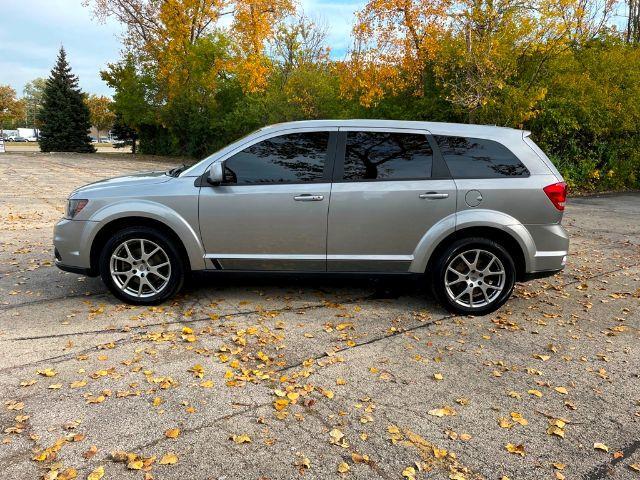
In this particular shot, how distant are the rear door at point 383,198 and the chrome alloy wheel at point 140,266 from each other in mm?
1635

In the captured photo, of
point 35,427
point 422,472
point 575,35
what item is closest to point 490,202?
point 422,472

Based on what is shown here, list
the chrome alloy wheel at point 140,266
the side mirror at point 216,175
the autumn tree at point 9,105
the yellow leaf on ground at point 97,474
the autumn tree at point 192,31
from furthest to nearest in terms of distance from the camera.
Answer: the autumn tree at point 9,105
the autumn tree at point 192,31
the chrome alloy wheel at point 140,266
the side mirror at point 216,175
the yellow leaf on ground at point 97,474

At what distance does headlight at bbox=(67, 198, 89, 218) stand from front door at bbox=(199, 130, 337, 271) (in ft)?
3.88

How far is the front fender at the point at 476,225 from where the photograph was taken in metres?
4.80

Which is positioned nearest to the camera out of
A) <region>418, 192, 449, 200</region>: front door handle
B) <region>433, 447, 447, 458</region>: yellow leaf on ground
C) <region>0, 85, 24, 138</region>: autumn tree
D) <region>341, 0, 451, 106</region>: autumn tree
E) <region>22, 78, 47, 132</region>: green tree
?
<region>433, 447, 447, 458</region>: yellow leaf on ground

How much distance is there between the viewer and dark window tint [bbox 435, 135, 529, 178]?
4.89m

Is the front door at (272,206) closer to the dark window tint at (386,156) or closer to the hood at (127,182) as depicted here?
the dark window tint at (386,156)

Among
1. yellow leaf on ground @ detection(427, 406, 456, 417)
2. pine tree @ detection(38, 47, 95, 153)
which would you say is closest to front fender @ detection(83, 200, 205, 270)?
yellow leaf on ground @ detection(427, 406, 456, 417)

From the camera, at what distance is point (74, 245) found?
4949 millimetres

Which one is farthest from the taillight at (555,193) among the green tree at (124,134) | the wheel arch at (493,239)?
the green tree at (124,134)

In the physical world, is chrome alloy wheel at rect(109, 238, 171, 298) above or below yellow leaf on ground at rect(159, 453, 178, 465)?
above

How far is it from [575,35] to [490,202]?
14.0 metres

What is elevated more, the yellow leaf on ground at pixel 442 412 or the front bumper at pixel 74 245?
the front bumper at pixel 74 245

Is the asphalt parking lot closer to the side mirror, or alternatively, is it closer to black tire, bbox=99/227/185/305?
black tire, bbox=99/227/185/305
